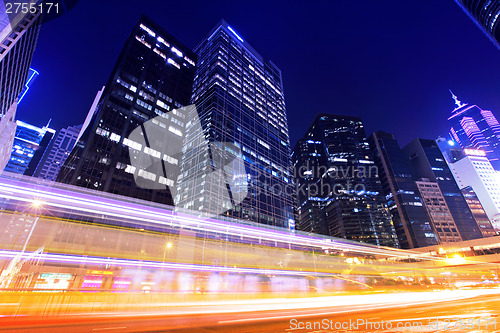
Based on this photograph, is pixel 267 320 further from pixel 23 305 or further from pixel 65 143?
pixel 65 143

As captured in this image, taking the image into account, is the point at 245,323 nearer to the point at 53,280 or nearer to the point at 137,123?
the point at 53,280

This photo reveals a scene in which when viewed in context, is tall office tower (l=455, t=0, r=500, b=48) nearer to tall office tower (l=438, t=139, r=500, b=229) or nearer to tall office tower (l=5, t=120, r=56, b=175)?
tall office tower (l=438, t=139, r=500, b=229)

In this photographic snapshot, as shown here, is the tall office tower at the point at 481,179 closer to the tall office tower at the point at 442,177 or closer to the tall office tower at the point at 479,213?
the tall office tower at the point at 479,213

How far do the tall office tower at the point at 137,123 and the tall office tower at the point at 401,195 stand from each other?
349 feet

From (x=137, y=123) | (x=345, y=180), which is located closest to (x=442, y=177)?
(x=345, y=180)

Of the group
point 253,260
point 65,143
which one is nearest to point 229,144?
point 253,260

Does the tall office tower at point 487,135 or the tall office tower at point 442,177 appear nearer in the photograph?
the tall office tower at point 442,177

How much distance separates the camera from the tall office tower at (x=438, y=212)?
320ft

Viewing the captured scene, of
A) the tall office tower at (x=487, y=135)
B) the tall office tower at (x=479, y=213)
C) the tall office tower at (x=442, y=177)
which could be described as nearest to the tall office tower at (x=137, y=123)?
the tall office tower at (x=442, y=177)

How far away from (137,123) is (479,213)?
157888 millimetres

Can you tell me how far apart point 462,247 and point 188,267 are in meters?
58.4

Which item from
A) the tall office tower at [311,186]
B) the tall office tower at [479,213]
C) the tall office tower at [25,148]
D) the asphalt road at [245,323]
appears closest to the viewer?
the asphalt road at [245,323]

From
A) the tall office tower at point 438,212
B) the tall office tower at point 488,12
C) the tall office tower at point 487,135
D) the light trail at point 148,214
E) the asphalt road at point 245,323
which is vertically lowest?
the asphalt road at point 245,323

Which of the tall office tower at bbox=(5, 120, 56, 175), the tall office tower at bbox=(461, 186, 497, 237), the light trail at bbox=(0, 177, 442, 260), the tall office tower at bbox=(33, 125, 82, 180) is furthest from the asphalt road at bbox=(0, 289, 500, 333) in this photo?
the tall office tower at bbox=(33, 125, 82, 180)
